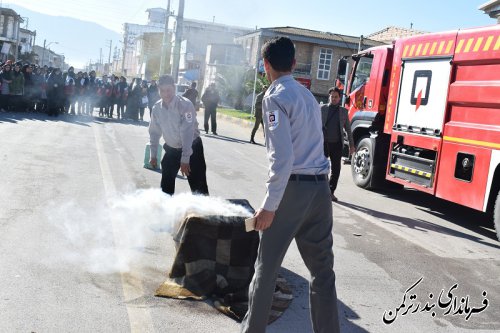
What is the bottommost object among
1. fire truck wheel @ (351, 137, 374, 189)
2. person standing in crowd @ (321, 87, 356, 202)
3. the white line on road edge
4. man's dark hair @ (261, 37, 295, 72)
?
the white line on road edge

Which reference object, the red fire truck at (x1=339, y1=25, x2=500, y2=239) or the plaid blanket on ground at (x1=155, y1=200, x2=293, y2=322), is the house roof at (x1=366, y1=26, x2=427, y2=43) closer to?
the red fire truck at (x1=339, y1=25, x2=500, y2=239)

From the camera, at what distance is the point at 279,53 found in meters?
3.45

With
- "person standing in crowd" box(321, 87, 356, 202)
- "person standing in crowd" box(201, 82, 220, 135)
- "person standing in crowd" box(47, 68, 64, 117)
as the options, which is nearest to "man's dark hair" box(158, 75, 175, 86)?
"person standing in crowd" box(321, 87, 356, 202)

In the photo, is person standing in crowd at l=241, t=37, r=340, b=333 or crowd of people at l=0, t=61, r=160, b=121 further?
crowd of people at l=0, t=61, r=160, b=121

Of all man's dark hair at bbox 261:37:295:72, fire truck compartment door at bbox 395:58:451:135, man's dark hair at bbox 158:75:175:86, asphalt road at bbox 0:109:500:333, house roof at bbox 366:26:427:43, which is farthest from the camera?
house roof at bbox 366:26:427:43

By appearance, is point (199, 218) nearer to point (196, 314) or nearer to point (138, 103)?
point (196, 314)

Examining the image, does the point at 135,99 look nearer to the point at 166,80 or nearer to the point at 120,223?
the point at 120,223

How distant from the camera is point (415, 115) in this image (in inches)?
381

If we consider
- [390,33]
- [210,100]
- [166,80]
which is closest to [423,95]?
[166,80]

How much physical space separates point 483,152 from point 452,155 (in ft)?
2.30

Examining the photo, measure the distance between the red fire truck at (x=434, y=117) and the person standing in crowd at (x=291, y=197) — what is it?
5031 millimetres

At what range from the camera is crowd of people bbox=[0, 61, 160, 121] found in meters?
21.0

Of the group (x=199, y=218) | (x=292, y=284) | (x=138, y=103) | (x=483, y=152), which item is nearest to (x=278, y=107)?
(x=199, y=218)

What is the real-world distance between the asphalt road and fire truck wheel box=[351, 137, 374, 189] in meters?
0.43
